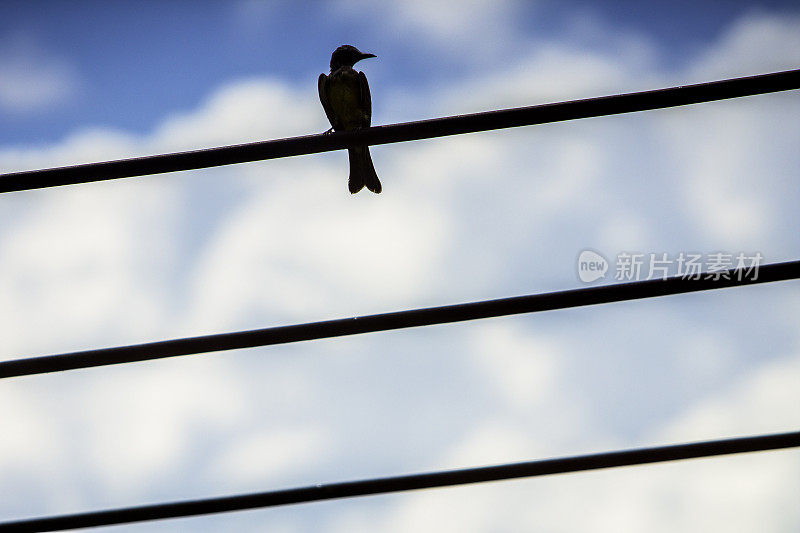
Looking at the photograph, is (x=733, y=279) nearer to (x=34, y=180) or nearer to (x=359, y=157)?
(x=34, y=180)

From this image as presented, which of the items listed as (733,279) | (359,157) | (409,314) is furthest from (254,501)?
(359,157)

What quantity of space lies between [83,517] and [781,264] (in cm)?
201

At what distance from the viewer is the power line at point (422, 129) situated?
200cm

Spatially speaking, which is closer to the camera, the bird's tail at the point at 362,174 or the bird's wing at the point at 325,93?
the bird's tail at the point at 362,174

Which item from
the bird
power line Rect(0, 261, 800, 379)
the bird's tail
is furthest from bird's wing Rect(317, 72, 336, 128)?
power line Rect(0, 261, 800, 379)

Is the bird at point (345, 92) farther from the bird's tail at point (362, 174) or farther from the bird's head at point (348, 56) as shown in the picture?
the bird's tail at point (362, 174)

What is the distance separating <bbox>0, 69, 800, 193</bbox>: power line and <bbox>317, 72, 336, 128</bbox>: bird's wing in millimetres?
4520

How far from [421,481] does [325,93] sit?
489 cm

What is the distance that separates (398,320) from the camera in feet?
6.75

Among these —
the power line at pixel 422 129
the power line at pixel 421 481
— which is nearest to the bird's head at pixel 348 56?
the power line at pixel 422 129

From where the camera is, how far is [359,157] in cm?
583

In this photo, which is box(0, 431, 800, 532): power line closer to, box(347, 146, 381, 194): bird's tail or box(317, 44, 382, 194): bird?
box(347, 146, 381, 194): bird's tail

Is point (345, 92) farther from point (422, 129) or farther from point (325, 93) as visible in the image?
point (422, 129)

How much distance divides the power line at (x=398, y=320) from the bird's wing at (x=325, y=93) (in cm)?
472
